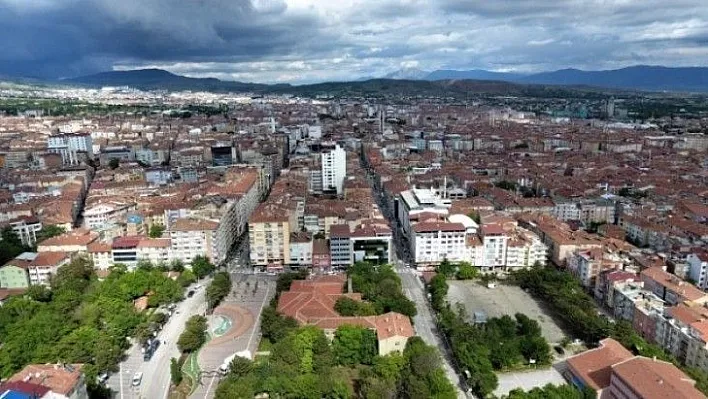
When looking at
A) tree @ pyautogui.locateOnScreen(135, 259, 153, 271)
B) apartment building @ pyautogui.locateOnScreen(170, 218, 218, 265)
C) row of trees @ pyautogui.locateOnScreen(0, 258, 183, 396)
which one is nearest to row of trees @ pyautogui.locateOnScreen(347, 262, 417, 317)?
apartment building @ pyautogui.locateOnScreen(170, 218, 218, 265)

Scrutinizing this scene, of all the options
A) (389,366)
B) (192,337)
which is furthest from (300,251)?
(389,366)

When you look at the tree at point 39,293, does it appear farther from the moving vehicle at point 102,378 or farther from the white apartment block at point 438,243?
the white apartment block at point 438,243

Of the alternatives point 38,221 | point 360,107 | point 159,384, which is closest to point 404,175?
point 38,221

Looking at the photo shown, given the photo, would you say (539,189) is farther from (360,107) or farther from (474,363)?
(360,107)

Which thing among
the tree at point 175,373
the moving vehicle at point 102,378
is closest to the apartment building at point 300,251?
the tree at point 175,373

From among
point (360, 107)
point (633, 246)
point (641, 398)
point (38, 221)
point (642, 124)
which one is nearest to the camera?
point (641, 398)

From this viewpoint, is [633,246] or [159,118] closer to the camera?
[633,246]

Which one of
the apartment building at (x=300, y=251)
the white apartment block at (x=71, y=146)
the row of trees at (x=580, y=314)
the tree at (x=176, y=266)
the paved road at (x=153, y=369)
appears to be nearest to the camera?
the paved road at (x=153, y=369)
